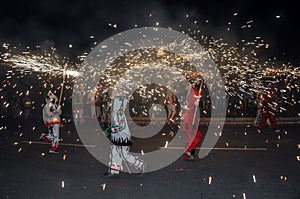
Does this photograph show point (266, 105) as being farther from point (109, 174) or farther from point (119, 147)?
point (109, 174)

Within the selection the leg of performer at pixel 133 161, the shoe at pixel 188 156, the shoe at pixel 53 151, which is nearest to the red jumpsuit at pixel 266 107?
the shoe at pixel 188 156

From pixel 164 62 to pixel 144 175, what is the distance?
41.3 feet

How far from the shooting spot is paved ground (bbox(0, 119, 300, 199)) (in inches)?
221

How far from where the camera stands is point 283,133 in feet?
41.1

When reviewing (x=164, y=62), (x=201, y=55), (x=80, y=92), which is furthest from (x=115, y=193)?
(x=80, y=92)

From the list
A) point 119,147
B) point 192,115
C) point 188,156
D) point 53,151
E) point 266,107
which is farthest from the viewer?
point 266,107

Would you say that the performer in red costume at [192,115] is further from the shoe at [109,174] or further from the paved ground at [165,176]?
the shoe at [109,174]

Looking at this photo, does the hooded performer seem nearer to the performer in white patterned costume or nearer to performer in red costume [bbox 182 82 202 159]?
the performer in white patterned costume

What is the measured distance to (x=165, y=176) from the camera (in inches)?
263

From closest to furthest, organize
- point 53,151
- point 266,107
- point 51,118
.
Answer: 1. point 53,151
2. point 51,118
3. point 266,107

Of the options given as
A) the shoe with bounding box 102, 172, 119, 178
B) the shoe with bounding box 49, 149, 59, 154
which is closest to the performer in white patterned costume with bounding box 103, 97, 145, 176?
the shoe with bounding box 102, 172, 119, 178

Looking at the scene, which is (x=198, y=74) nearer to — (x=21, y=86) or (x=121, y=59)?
(x=121, y=59)

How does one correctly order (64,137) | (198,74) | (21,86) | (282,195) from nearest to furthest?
1. (282,195)
2. (64,137)
3. (198,74)
4. (21,86)

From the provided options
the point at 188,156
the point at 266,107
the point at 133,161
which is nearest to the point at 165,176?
the point at 133,161
